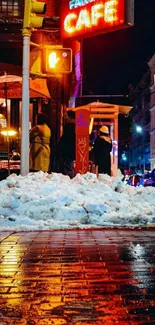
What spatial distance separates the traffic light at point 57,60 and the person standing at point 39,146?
2.01 metres

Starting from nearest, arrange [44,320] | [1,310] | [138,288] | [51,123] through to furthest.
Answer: [44,320] < [1,310] < [138,288] < [51,123]

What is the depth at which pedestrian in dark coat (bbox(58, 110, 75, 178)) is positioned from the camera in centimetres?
1422

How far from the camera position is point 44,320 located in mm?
2814

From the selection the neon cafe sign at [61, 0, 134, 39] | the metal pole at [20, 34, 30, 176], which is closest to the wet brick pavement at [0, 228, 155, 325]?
the metal pole at [20, 34, 30, 176]

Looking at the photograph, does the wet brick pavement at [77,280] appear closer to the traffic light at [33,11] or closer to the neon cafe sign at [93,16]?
the traffic light at [33,11]

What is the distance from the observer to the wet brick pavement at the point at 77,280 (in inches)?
115

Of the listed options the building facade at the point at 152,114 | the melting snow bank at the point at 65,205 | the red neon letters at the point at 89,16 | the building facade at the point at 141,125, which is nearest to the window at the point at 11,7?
the red neon letters at the point at 89,16

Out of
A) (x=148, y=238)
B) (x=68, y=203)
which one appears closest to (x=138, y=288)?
(x=148, y=238)

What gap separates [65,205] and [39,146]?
4.18m

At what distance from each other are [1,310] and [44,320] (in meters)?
0.39

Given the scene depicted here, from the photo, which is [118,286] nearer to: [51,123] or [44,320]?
[44,320]

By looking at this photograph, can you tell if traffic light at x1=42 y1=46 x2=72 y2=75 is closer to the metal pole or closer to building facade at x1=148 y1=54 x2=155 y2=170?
the metal pole

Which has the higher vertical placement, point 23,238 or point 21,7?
point 21,7

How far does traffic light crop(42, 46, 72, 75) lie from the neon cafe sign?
9.32 feet
